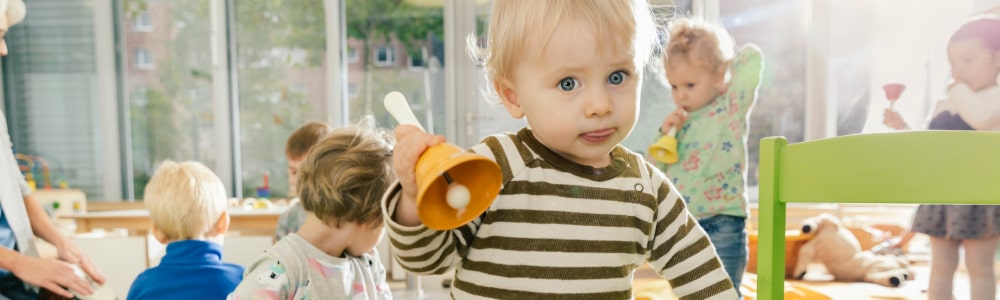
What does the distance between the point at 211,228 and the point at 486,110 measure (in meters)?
2.40

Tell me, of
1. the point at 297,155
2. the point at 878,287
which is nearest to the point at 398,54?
the point at 297,155

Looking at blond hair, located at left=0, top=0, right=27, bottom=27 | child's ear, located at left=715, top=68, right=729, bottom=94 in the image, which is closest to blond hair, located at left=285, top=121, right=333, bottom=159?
blond hair, located at left=0, top=0, right=27, bottom=27

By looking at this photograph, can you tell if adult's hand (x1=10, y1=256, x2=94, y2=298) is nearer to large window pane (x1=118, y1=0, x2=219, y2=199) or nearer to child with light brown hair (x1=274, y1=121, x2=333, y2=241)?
child with light brown hair (x1=274, y1=121, x2=333, y2=241)

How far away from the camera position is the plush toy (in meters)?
2.71

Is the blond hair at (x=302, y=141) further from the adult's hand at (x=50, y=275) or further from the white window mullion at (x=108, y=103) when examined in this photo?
the white window mullion at (x=108, y=103)

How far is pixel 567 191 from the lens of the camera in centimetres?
79

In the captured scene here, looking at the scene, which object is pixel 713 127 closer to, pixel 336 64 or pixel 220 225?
pixel 220 225

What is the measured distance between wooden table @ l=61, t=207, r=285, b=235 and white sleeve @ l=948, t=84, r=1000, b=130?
2.88 metres

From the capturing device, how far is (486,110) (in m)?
4.03

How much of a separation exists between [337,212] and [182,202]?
0.56 m

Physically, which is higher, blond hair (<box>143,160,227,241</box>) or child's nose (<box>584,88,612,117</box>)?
child's nose (<box>584,88,612,117</box>)

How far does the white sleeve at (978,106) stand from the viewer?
2.11m

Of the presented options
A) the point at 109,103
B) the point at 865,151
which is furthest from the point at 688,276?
the point at 109,103

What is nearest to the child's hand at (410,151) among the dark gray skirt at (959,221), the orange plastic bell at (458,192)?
the orange plastic bell at (458,192)
